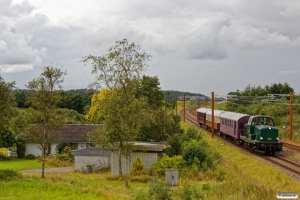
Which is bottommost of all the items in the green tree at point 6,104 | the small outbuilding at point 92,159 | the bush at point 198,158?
the small outbuilding at point 92,159

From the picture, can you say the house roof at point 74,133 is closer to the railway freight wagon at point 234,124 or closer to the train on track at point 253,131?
the railway freight wagon at point 234,124

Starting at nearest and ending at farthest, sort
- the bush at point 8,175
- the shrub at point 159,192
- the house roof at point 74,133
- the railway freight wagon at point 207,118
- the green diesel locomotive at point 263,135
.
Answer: the shrub at point 159,192
the bush at point 8,175
the green diesel locomotive at point 263,135
the railway freight wagon at point 207,118
the house roof at point 74,133

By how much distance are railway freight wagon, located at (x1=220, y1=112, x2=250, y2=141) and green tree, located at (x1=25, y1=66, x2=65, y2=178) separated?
18058 millimetres

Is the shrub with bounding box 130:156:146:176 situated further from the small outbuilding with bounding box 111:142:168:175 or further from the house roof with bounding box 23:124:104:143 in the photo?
the house roof with bounding box 23:124:104:143

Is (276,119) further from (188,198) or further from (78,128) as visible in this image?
(188,198)

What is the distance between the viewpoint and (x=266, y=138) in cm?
3234

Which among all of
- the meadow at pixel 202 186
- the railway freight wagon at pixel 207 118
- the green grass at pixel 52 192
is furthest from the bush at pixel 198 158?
the railway freight wagon at pixel 207 118

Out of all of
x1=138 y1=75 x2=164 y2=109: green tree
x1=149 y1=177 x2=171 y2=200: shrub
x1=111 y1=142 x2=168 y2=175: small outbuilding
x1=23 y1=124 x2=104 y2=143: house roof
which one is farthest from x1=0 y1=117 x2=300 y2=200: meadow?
x1=23 y1=124 x2=104 y2=143: house roof

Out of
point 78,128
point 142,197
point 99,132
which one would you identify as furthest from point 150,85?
point 142,197

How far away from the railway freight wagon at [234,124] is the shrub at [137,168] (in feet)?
42.4

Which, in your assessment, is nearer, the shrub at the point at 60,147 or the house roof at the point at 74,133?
the shrub at the point at 60,147

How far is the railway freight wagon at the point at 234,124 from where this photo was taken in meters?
38.4

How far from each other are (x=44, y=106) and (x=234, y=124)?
65.0 feet

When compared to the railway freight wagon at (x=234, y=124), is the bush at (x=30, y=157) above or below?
below
